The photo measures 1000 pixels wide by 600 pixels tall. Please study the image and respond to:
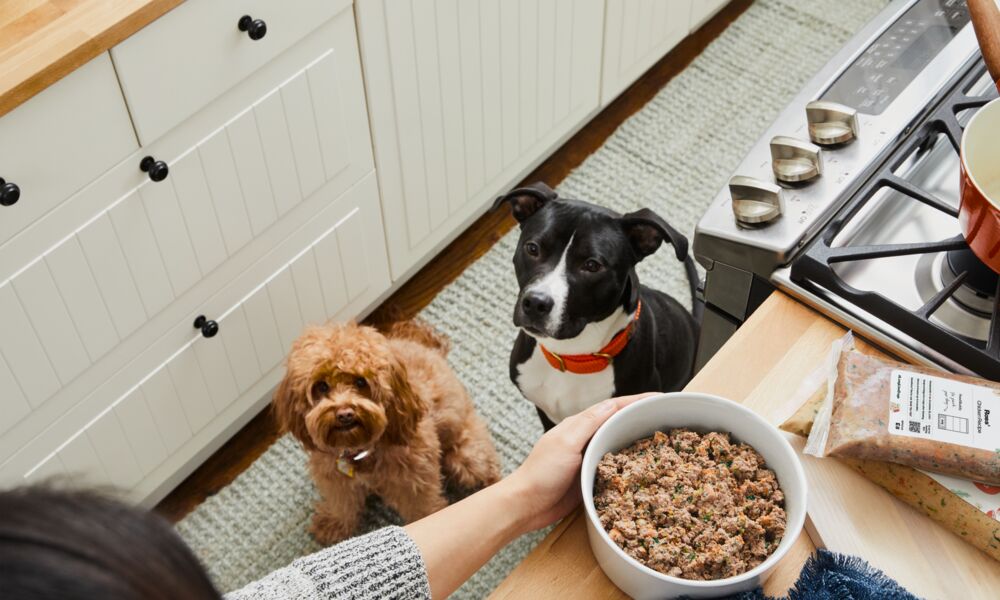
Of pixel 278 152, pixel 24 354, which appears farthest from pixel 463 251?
pixel 24 354

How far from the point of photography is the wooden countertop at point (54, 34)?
Result: 112 cm

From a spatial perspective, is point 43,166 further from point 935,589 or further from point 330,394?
point 935,589

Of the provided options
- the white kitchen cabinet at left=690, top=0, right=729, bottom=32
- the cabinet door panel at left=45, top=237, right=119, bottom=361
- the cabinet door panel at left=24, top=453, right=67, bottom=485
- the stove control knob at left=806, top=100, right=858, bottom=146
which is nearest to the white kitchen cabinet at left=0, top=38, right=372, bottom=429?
the cabinet door panel at left=45, top=237, right=119, bottom=361

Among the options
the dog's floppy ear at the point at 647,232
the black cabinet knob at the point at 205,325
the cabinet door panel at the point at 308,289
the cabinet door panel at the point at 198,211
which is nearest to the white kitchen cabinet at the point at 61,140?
the cabinet door panel at the point at 198,211

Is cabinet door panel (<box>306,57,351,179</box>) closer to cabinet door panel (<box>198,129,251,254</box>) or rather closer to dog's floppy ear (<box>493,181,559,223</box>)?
cabinet door panel (<box>198,129,251,254</box>)

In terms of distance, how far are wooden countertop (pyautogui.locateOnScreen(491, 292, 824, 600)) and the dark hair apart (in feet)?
1.22

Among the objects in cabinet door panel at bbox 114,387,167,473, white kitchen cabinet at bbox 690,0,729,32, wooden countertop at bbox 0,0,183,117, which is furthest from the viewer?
white kitchen cabinet at bbox 690,0,729,32

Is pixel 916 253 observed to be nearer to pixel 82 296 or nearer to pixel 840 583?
pixel 840 583

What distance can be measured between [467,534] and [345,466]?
0.79 m

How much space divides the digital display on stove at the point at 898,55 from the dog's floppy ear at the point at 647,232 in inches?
10.3

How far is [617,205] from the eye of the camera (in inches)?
89.3

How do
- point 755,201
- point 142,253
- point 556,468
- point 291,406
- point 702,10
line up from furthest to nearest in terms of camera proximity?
point 702,10 → point 291,406 → point 142,253 → point 755,201 → point 556,468

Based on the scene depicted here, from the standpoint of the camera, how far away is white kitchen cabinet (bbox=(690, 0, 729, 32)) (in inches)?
95.1

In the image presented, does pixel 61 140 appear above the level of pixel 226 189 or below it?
above
